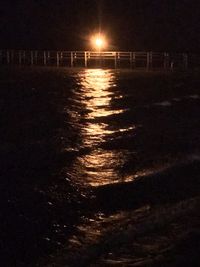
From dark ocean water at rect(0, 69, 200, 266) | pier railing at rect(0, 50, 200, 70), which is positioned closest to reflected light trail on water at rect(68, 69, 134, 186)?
dark ocean water at rect(0, 69, 200, 266)

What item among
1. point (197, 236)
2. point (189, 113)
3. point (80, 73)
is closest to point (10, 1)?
point (80, 73)

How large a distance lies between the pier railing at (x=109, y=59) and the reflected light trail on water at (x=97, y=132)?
1038 cm

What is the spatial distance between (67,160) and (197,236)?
15.3ft

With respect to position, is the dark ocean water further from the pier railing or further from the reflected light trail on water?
the pier railing

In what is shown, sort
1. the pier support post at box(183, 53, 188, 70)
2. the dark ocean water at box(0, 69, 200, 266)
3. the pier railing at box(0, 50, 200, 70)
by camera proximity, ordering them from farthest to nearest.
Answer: the pier railing at box(0, 50, 200, 70) < the pier support post at box(183, 53, 188, 70) < the dark ocean water at box(0, 69, 200, 266)

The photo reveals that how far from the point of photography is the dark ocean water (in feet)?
25.2

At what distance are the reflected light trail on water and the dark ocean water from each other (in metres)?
0.02

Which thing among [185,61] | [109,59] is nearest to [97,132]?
[185,61]

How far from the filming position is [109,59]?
41.7m

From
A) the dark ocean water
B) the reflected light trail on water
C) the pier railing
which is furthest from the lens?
the pier railing

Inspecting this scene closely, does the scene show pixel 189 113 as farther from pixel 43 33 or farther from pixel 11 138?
pixel 43 33

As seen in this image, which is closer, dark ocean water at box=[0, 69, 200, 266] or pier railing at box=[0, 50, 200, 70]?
dark ocean water at box=[0, 69, 200, 266]

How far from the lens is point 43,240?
7004 mm

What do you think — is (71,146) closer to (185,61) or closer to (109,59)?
(185,61)
